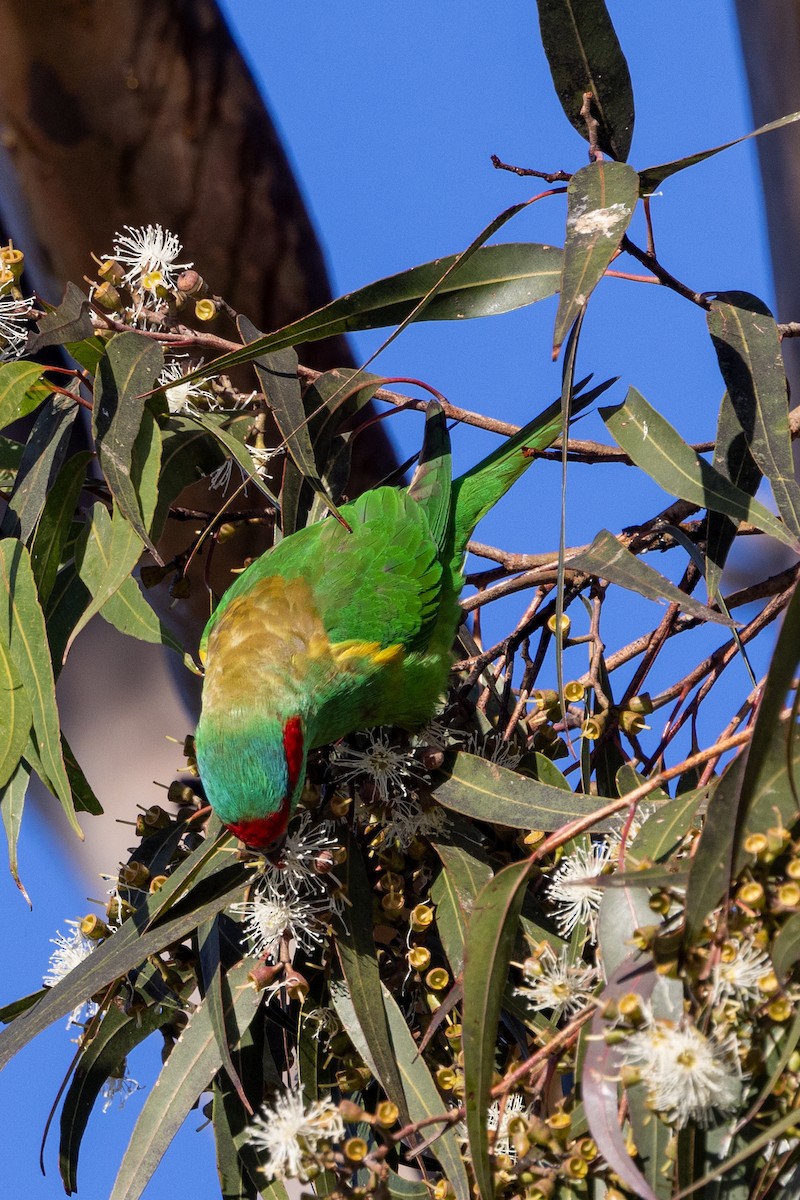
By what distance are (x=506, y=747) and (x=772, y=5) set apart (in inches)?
77.6

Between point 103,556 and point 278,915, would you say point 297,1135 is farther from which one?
point 103,556

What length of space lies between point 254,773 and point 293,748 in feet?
0.30

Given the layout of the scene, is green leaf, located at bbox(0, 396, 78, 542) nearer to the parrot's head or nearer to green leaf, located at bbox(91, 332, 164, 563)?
green leaf, located at bbox(91, 332, 164, 563)

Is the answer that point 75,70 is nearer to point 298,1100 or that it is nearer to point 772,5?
point 772,5

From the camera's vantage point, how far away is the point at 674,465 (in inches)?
67.7

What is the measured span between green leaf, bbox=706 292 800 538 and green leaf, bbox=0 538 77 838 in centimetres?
105

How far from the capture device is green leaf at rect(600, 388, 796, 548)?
1652mm

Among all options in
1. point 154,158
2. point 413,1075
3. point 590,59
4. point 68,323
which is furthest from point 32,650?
point 154,158

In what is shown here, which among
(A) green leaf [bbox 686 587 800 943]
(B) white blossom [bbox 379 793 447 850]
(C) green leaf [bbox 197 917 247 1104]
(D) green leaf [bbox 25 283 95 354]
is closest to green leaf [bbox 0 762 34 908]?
(C) green leaf [bbox 197 917 247 1104]

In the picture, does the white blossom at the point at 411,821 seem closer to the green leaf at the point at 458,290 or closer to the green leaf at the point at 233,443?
the green leaf at the point at 233,443

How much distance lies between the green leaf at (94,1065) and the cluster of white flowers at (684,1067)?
0.86 metres

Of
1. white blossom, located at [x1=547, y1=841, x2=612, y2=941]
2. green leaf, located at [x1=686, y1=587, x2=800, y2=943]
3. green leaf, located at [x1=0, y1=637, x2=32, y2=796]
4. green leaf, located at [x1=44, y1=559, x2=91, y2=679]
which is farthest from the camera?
green leaf, located at [x1=44, y1=559, x2=91, y2=679]

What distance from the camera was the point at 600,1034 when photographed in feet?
4.04

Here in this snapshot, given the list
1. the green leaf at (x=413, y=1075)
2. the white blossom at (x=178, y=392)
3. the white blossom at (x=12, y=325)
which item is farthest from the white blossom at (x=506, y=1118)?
the white blossom at (x=12, y=325)
